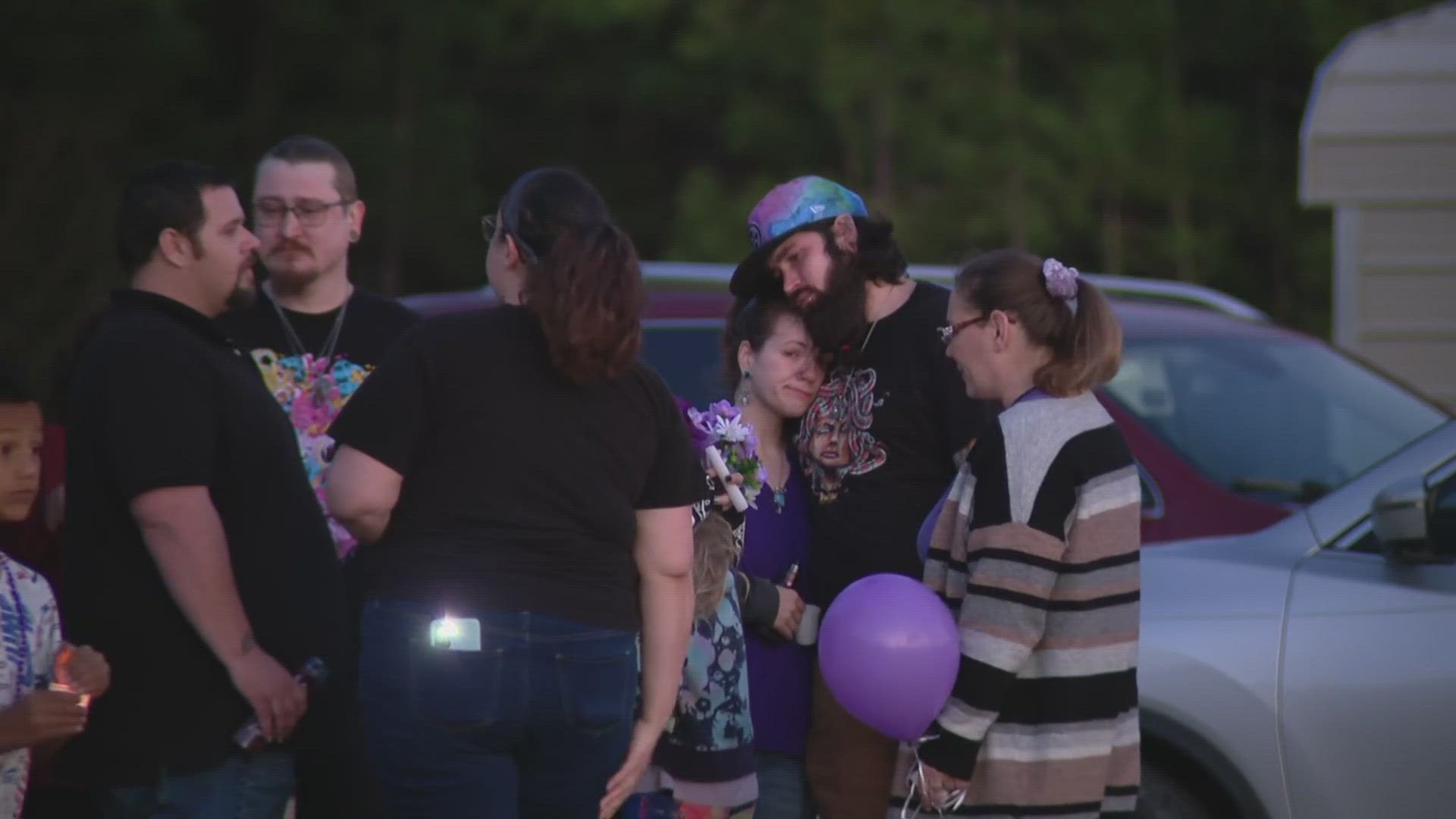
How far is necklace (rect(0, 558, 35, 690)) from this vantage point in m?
3.56

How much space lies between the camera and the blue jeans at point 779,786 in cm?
419

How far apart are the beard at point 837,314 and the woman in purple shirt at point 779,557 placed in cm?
4

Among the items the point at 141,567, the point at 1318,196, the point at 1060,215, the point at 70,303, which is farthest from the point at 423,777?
the point at 1060,215

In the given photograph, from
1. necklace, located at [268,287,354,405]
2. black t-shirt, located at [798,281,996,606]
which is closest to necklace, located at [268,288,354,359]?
necklace, located at [268,287,354,405]

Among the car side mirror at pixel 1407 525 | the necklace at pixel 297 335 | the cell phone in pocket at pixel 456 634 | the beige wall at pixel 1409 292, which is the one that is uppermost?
the beige wall at pixel 1409 292

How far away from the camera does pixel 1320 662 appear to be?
481 centimetres

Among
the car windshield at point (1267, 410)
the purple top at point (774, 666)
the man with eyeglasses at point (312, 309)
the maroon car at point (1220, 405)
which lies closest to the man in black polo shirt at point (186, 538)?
the man with eyeglasses at point (312, 309)

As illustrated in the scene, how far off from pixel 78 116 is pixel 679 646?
584 inches

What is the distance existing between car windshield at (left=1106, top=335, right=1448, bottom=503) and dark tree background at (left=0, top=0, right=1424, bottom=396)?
1153 cm

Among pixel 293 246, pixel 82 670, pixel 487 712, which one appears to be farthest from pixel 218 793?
pixel 293 246

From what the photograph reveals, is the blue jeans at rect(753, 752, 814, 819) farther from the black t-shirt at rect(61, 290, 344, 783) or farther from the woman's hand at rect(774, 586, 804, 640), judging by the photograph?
the black t-shirt at rect(61, 290, 344, 783)

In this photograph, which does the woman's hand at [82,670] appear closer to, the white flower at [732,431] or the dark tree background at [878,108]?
the white flower at [732,431]

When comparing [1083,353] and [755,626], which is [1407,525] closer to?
[1083,353]

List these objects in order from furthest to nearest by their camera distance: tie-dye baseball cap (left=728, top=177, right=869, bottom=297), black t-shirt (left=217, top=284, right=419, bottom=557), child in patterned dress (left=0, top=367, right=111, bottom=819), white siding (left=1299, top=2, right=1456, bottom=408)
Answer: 1. white siding (left=1299, top=2, right=1456, bottom=408)
2. black t-shirt (left=217, top=284, right=419, bottom=557)
3. tie-dye baseball cap (left=728, top=177, right=869, bottom=297)
4. child in patterned dress (left=0, top=367, right=111, bottom=819)
